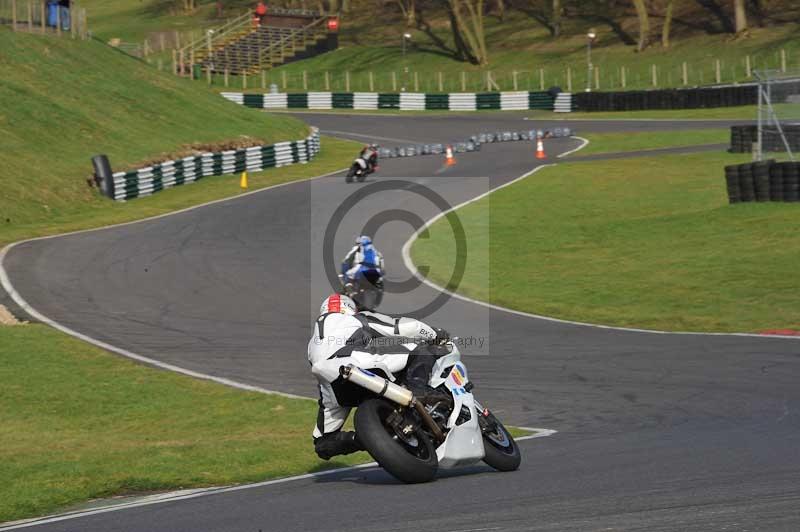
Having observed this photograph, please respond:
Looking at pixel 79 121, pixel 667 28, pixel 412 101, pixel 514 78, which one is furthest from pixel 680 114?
pixel 79 121

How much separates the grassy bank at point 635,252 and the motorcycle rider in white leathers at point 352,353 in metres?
11.2

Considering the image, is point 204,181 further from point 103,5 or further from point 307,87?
point 103,5

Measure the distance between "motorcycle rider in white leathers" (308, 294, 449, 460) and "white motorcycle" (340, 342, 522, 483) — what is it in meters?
0.15

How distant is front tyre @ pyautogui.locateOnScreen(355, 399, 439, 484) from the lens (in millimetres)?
9000

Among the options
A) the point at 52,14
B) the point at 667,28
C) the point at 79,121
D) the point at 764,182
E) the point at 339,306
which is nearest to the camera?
the point at 339,306

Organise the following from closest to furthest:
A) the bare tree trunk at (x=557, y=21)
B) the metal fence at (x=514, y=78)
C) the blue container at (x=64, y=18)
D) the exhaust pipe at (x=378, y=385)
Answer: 1. the exhaust pipe at (x=378, y=385)
2. the blue container at (x=64, y=18)
3. the metal fence at (x=514, y=78)
4. the bare tree trunk at (x=557, y=21)

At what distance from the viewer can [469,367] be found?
1678 cm

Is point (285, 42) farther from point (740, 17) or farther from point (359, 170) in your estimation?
point (359, 170)

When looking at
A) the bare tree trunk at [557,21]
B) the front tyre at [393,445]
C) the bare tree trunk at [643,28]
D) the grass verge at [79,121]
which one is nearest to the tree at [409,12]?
the bare tree trunk at [557,21]

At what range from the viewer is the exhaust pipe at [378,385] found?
9164 millimetres

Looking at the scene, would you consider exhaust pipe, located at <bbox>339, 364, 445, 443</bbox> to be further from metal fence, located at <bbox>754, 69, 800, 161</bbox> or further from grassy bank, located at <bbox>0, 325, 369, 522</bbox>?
metal fence, located at <bbox>754, 69, 800, 161</bbox>

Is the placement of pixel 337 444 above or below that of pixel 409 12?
below

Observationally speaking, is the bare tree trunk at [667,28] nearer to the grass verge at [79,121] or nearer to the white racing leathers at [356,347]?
the grass verge at [79,121]

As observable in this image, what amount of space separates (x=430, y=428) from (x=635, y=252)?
1875cm
